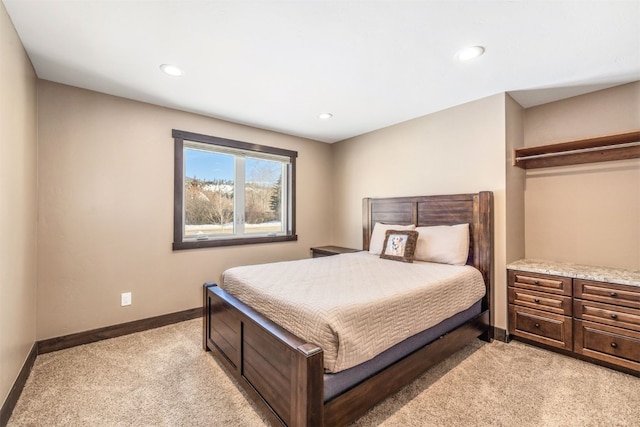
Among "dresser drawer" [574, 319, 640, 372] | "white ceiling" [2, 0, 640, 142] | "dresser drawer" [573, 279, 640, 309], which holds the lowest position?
"dresser drawer" [574, 319, 640, 372]

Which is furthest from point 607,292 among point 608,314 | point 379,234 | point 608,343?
point 379,234

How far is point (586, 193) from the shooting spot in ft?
9.09

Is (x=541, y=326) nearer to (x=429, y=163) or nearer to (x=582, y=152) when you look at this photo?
(x=582, y=152)

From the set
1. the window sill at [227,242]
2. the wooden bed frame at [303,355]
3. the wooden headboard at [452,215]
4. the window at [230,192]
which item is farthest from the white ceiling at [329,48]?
the window sill at [227,242]

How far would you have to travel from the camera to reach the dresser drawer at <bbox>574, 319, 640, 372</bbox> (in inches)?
83.7

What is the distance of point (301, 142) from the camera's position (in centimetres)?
438

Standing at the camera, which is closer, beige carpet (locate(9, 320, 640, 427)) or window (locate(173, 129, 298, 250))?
beige carpet (locate(9, 320, 640, 427))

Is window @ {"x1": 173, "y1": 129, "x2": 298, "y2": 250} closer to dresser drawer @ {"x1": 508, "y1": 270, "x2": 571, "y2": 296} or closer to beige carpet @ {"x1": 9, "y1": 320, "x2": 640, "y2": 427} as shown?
beige carpet @ {"x1": 9, "y1": 320, "x2": 640, "y2": 427}

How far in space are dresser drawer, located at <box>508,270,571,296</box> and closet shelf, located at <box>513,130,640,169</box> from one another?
1115mm

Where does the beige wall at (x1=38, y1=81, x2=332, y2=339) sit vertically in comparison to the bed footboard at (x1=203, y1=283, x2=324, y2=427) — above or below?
above

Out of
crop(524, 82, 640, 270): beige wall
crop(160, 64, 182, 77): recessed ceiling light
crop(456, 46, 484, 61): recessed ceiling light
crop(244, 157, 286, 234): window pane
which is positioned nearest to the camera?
crop(456, 46, 484, 61): recessed ceiling light

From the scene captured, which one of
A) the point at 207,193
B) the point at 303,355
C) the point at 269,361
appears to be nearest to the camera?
the point at 303,355

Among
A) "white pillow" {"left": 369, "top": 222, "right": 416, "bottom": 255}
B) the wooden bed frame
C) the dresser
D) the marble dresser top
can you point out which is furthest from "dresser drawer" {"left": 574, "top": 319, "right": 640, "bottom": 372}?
"white pillow" {"left": 369, "top": 222, "right": 416, "bottom": 255}

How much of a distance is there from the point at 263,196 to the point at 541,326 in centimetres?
341
